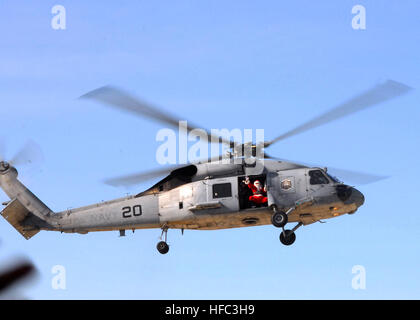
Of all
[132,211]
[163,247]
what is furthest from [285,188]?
[132,211]

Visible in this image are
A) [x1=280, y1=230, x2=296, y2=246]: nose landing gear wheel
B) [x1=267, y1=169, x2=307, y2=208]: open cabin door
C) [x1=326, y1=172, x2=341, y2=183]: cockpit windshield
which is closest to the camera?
[x1=267, y1=169, x2=307, y2=208]: open cabin door

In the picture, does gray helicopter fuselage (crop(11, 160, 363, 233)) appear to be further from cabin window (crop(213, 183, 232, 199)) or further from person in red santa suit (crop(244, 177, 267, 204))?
person in red santa suit (crop(244, 177, 267, 204))

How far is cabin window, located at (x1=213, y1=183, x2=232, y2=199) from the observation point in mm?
30344

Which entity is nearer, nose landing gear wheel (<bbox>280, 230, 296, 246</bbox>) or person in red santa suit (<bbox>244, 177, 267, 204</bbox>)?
person in red santa suit (<bbox>244, 177, 267, 204</bbox>)

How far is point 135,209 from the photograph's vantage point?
31.6 m

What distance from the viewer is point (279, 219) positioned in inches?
1172

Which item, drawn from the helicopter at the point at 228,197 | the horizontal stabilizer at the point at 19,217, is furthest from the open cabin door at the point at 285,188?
the horizontal stabilizer at the point at 19,217

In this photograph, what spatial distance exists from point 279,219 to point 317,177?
8.61 ft

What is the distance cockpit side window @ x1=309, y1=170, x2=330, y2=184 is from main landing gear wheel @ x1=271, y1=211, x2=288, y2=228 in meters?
1.98

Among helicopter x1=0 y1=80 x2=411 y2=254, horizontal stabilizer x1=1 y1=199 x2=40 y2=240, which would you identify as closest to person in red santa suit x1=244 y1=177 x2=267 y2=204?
helicopter x1=0 y1=80 x2=411 y2=254

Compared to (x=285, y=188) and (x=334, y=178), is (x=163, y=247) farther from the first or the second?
(x=334, y=178)
